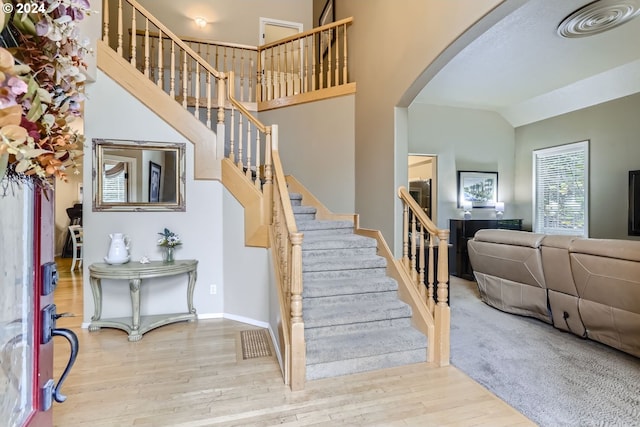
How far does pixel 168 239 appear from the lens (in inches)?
136

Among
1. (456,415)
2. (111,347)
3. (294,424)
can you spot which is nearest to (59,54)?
(294,424)

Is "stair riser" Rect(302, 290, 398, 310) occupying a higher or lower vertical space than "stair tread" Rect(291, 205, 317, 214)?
lower

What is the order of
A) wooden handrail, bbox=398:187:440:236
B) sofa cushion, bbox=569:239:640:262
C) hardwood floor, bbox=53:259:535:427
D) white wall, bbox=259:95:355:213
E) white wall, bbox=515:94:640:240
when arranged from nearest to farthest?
1. hardwood floor, bbox=53:259:535:427
2. sofa cushion, bbox=569:239:640:262
3. wooden handrail, bbox=398:187:440:236
4. white wall, bbox=259:95:355:213
5. white wall, bbox=515:94:640:240

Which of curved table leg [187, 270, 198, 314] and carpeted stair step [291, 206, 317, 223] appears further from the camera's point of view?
carpeted stair step [291, 206, 317, 223]

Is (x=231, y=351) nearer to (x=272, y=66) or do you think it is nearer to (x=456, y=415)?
(x=456, y=415)

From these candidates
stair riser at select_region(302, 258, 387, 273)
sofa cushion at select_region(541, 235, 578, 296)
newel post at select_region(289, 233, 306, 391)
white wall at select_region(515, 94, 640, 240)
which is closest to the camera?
newel post at select_region(289, 233, 306, 391)

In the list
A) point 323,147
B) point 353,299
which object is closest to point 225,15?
point 323,147

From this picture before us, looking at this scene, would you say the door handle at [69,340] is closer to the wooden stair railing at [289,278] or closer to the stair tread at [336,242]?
the wooden stair railing at [289,278]

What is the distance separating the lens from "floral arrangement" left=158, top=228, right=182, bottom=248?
343cm

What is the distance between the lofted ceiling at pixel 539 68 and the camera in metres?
3.53

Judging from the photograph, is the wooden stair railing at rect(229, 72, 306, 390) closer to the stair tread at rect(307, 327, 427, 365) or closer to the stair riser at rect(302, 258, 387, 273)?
the stair tread at rect(307, 327, 427, 365)

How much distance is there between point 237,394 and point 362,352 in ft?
3.17

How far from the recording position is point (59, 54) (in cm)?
93

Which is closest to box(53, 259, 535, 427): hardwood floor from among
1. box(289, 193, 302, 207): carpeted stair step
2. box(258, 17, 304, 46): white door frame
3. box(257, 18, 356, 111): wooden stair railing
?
box(289, 193, 302, 207): carpeted stair step
